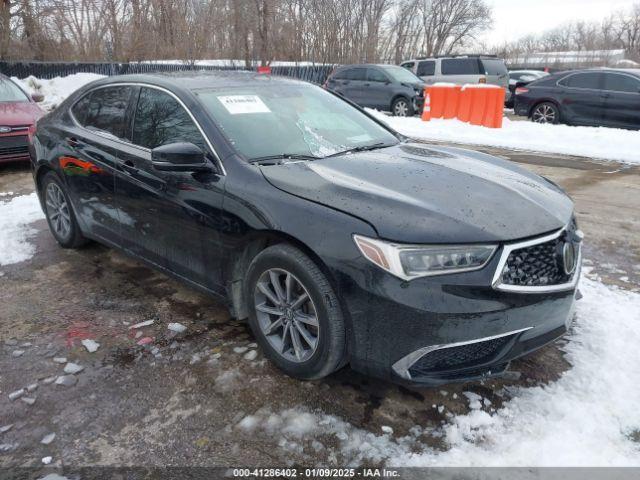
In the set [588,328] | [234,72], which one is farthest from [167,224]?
[588,328]

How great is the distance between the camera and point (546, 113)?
13.3 meters

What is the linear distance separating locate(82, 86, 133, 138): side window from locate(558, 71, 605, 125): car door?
11805 millimetres

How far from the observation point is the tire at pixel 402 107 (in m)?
15.1

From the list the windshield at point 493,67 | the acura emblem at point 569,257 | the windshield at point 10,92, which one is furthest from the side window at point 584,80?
the windshield at point 10,92

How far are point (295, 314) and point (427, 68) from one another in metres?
17.2

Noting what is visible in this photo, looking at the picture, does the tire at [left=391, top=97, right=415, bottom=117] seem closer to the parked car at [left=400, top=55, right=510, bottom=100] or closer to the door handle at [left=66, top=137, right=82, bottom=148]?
the parked car at [left=400, top=55, right=510, bottom=100]

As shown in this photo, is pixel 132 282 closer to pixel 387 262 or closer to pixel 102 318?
pixel 102 318

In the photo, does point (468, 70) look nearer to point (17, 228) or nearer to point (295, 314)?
point (17, 228)

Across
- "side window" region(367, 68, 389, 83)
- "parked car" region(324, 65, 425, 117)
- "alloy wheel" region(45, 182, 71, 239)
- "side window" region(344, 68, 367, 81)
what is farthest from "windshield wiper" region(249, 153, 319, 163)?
"side window" region(344, 68, 367, 81)

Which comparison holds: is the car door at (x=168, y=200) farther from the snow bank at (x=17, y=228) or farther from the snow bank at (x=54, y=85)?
the snow bank at (x=54, y=85)

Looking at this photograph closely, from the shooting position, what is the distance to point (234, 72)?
4.09 m

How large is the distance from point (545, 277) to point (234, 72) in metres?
2.83

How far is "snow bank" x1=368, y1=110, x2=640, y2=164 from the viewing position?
1030 centimetres

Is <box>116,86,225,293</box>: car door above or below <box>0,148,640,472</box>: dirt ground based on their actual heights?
above
